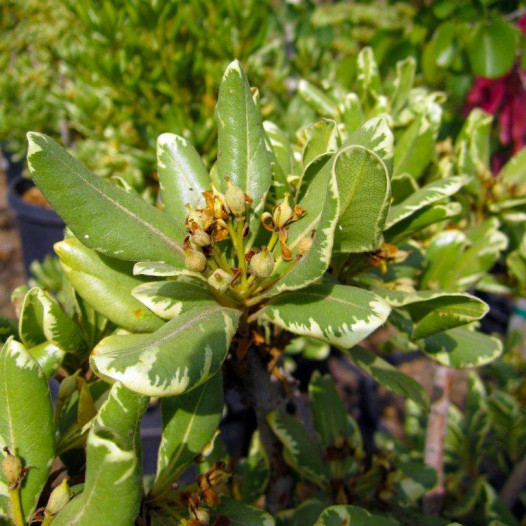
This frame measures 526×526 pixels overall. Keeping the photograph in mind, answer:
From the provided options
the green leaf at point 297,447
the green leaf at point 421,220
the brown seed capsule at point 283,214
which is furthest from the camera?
the green leaf at point 297,447

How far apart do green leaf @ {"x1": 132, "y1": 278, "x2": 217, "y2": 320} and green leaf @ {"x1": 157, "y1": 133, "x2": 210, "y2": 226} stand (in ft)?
0.38

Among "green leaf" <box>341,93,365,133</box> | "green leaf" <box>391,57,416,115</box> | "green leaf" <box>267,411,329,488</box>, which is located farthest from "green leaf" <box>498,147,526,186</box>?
"green leaf" <box>267,411,329,488</box>

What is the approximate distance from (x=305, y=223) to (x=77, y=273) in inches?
12.8

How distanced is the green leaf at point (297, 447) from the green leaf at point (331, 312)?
0.34 meters

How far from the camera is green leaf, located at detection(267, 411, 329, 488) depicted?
95cm

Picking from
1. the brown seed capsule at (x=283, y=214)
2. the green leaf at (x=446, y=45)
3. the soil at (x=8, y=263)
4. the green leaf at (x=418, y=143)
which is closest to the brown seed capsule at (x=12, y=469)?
the brown seed capsule at (x=283, y=214)

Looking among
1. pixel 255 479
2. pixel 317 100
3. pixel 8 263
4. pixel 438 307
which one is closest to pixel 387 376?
pixel 438 307

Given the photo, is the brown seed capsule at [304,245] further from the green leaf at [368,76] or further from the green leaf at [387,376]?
the green leaf at [368,76]

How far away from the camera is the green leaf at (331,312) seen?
1.92 ft

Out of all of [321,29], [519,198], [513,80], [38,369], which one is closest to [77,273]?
[38,369]

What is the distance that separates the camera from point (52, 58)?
4.69m

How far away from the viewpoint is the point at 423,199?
75 centimetres

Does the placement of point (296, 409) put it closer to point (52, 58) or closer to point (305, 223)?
point (305, 223)

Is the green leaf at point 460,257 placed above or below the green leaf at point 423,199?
below
